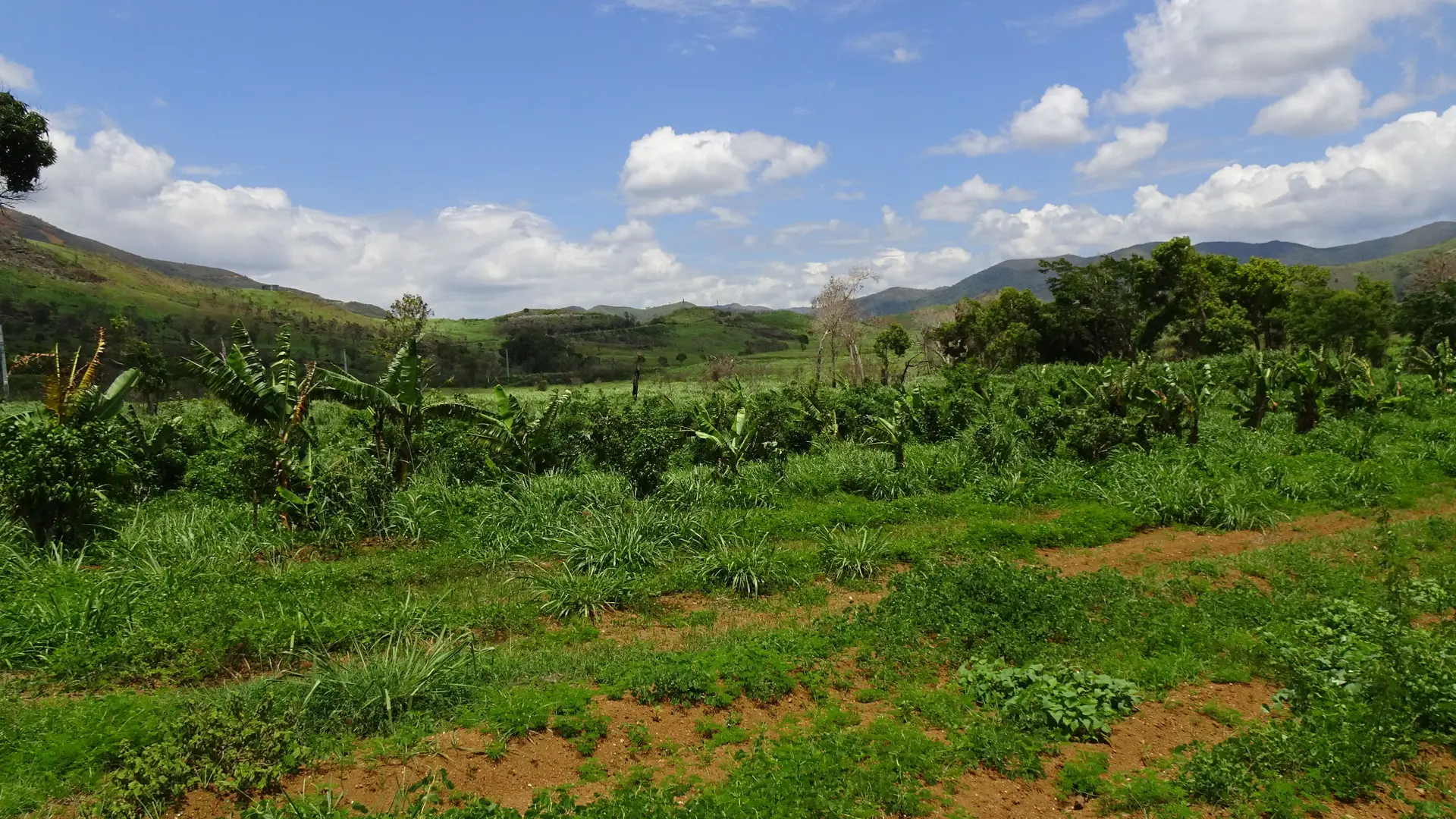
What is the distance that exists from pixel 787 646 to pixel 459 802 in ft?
9.89

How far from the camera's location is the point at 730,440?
528 inches

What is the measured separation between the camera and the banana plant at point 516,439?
13.2 metres

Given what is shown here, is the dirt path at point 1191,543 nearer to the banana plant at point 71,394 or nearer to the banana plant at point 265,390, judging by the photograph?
the banana plant at point 265,390

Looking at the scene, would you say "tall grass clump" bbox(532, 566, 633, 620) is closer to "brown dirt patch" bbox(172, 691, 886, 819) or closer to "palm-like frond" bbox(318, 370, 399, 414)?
"brown dirt patch" bbox(172, 691, 886, 819)

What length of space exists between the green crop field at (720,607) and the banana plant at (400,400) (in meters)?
0.07

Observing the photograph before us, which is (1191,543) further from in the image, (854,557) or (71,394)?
(71,394)

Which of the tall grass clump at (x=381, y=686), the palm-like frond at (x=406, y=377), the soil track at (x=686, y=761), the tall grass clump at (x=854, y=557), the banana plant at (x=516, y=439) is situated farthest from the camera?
the banana plant at (x=516, y=439)

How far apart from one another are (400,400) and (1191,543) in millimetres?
11346

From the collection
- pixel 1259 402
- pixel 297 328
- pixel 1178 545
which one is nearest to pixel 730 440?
pixel 1178 545

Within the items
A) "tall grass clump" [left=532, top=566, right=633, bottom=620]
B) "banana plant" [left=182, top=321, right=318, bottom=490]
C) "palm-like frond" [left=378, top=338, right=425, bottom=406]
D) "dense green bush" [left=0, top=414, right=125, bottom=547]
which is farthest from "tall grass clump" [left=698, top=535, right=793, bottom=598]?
"dense green bush" [left=0, top=414, right=125, bottom=547]

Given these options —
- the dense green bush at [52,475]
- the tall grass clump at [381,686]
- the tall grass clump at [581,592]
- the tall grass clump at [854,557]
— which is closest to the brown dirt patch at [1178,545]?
the tall grass clump at [854,557]

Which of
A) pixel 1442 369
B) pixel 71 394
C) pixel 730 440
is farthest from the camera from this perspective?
pixel 1442 369

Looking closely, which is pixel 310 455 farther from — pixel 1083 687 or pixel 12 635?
pixel 1083 687

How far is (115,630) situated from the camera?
6.75 m
